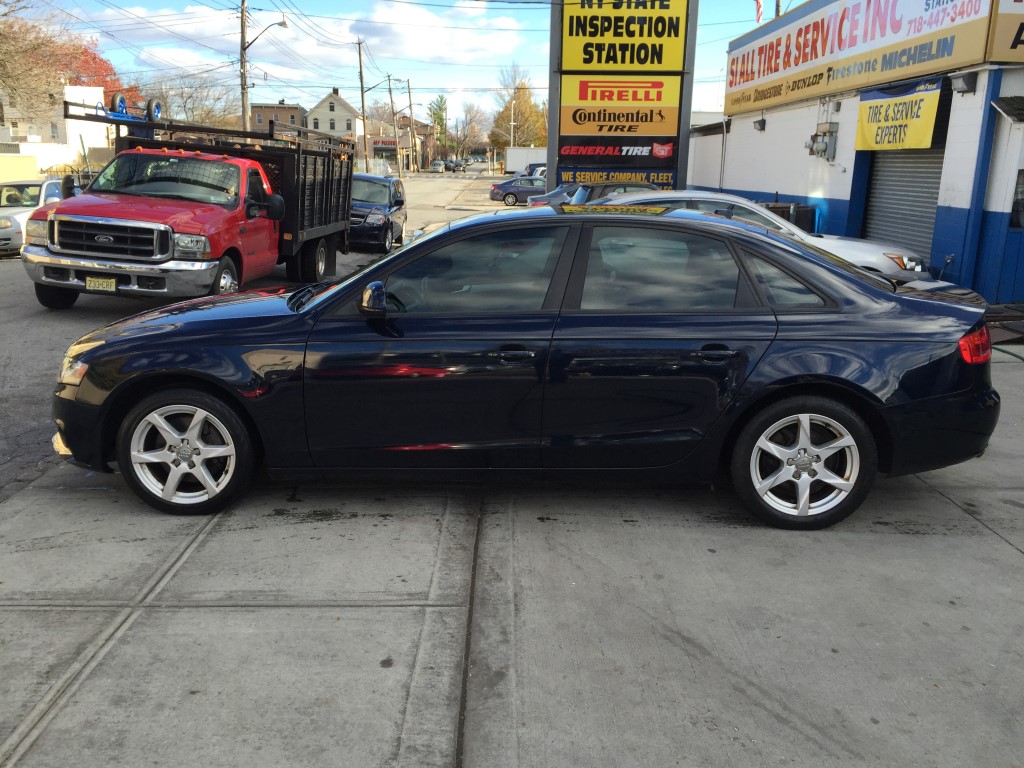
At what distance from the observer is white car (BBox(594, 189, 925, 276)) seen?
10.4 meters

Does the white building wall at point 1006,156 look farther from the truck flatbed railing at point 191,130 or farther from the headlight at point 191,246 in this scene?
the headlight at point 191,246

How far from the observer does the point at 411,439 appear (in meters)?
4.60

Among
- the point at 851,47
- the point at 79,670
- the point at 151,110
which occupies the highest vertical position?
the point at 851,47

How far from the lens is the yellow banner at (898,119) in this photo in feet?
42.4

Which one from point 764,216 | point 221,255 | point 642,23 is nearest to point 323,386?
point 221,255

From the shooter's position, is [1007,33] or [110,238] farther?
[1007,33]

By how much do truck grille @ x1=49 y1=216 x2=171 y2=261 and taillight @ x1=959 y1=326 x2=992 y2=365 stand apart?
26.8ft

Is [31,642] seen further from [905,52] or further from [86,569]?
[905,52]

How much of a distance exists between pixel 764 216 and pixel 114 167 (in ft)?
26.3

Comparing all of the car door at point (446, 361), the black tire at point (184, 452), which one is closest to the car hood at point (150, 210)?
the black tire at point (184, 452)

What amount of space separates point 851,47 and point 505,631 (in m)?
15.3

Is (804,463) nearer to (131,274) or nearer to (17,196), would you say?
(131,274)

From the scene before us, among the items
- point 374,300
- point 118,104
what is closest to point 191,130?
point 118,104

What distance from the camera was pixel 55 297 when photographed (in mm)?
10977
